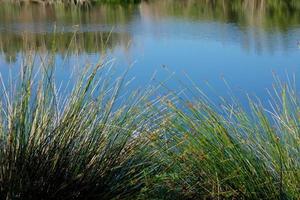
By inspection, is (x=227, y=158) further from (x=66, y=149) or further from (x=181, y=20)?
(x=181, y=20)

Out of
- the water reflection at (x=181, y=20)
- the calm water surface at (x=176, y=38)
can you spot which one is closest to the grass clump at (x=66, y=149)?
the calm water surface at (x=176, y=38)

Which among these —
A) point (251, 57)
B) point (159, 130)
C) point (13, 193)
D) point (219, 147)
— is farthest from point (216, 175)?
point (251, 57)

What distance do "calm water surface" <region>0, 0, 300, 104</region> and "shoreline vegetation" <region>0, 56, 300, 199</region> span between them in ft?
1.70

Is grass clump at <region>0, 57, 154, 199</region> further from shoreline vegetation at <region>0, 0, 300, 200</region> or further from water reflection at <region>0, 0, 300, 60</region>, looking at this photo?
water reflection at <region>0, 0, 300, 60</region>

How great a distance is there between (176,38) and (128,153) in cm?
1158

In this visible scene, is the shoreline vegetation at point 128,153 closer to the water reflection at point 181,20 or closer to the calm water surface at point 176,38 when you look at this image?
the calm water surface at point 176,38

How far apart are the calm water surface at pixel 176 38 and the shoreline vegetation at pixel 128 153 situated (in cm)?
52

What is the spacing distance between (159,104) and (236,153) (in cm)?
70

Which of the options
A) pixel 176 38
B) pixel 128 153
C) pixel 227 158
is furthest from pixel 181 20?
pixel 227 158

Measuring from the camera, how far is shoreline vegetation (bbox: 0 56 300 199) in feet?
7.53

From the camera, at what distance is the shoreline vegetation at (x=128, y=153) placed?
229 cm

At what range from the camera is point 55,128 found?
234 cm

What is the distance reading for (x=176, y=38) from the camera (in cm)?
1391

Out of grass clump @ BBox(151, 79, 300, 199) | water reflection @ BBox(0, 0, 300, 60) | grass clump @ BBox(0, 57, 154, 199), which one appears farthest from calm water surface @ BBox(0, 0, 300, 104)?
grass clump @ BBox(151, 79, 300, 199)
